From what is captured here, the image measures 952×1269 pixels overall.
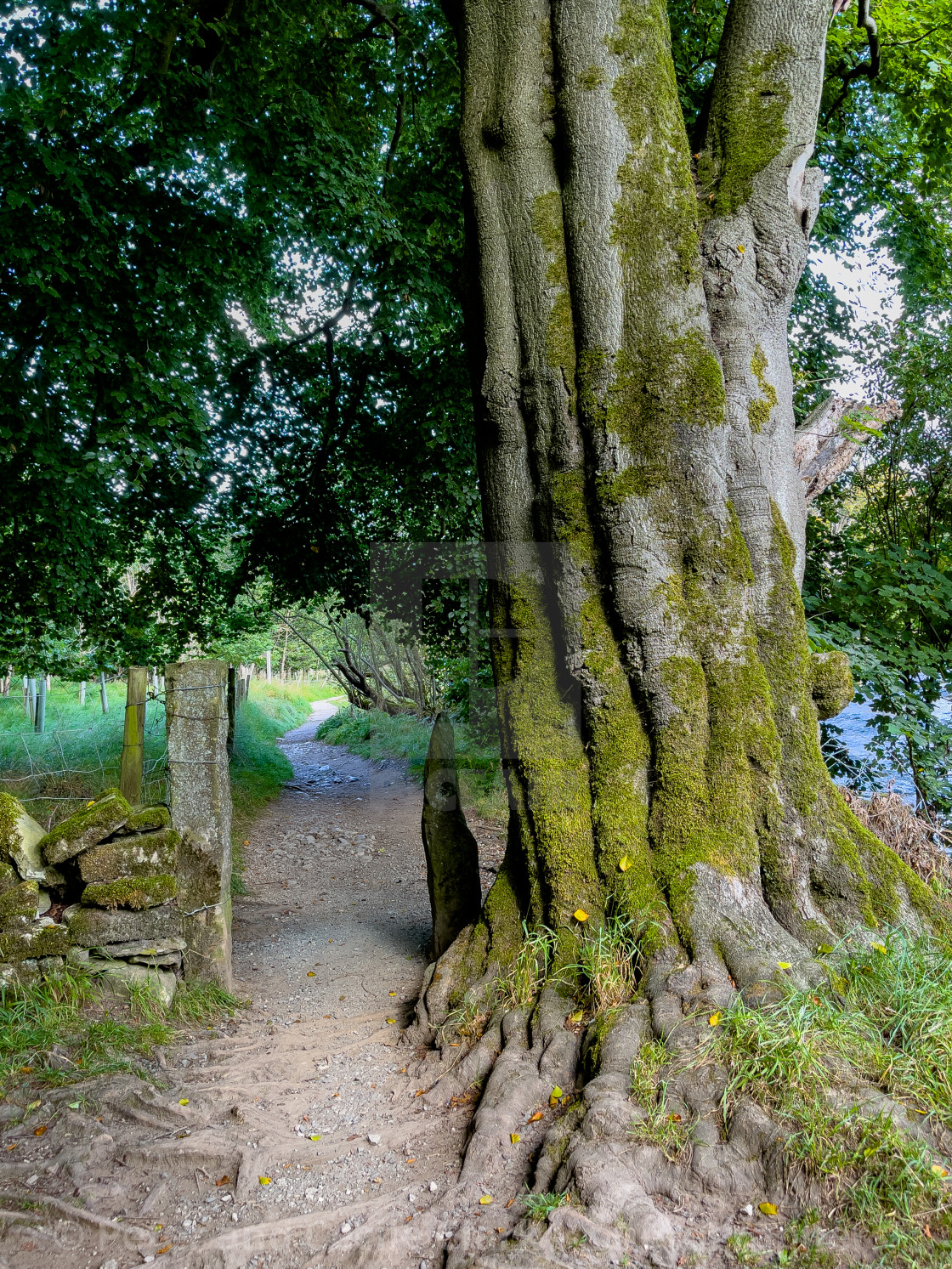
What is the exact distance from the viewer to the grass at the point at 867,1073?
204cm

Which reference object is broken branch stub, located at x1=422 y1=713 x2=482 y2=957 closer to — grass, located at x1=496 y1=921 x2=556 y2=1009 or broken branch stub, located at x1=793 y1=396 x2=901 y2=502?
grass, located at x1=496 y1=921 x2=556 y2=1009

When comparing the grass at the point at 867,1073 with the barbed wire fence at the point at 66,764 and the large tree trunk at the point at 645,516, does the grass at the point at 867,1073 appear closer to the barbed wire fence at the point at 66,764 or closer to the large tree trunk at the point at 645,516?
the large tree trunk at the point at 645,516

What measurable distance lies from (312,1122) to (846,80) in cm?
760

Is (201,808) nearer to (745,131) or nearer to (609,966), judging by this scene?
(609,966)

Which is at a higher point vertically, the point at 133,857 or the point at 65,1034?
the point at 133,857

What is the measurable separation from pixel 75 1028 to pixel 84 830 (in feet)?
3.23

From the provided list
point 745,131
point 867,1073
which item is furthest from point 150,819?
point 745,131

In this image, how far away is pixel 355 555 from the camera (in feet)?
35.6

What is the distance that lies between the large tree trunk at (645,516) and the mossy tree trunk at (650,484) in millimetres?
13

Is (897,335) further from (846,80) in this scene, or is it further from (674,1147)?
(674,1147)

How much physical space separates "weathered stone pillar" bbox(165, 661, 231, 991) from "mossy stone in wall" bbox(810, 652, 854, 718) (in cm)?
336

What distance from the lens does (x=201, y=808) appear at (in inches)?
183

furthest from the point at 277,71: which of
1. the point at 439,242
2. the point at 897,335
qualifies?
the point at 897,335

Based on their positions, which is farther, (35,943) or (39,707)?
(39,707)
